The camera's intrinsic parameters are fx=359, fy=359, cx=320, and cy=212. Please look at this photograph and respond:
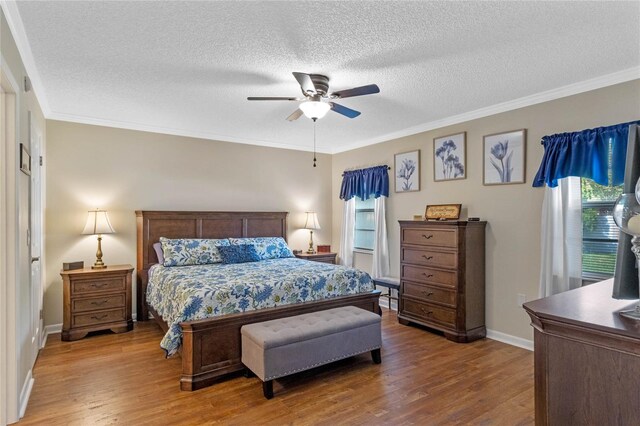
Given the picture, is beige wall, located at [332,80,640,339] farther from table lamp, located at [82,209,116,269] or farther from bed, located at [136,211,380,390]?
table lamp, located at [82,209,116,269]

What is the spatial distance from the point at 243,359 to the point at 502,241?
294cm

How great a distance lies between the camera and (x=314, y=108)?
10.1 feet

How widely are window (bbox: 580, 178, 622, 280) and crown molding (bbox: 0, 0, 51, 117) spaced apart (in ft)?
14.7

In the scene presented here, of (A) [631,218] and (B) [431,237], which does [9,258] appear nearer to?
(A) [631,218]

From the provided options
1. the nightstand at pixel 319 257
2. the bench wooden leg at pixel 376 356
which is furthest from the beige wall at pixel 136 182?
the bench wooden leg at pixel 376 356

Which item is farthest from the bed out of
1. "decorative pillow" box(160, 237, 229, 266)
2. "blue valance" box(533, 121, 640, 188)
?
"blue valance" box(533, 121, 640, 188)

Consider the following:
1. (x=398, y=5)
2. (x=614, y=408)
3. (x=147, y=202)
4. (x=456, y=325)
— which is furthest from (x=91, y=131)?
(x=614, y=408)

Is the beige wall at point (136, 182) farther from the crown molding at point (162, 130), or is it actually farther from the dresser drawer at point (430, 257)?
the dresser drawer at point (430, 257)

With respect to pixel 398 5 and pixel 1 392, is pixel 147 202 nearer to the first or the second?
pixel 1 392

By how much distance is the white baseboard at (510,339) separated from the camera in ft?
12.0

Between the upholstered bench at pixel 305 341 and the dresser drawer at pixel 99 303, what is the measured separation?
204 cm

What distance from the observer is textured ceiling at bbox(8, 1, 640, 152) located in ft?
7.02

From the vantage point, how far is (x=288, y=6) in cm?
208

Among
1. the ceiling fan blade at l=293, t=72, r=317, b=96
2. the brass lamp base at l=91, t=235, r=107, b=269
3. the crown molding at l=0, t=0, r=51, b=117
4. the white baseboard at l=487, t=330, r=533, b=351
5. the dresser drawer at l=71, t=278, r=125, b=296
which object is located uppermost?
the crown molding at l=0, t=0, r=51, b=117
